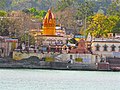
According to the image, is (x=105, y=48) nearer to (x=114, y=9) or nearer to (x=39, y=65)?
(x=39, y=65)

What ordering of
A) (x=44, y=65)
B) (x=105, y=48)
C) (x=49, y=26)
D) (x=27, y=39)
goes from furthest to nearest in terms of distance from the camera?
(x=49, y=26)
(x=27, y=39)
(x=105, y=48)
(x=44, y=65)

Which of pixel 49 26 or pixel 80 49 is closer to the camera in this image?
pixel 80 49

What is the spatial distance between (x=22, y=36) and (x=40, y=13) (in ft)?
100

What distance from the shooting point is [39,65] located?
69.2 m

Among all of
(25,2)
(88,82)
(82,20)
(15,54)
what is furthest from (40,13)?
(88,82)

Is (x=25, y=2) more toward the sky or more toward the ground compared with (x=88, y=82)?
more toward the sky

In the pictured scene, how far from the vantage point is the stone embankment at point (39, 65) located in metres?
68.1

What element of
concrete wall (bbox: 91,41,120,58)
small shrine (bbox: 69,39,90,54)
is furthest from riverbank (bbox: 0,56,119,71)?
concrete wall (bbox: 91,41,120,58)

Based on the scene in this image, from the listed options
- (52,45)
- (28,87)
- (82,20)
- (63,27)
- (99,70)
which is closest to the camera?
(28,87)

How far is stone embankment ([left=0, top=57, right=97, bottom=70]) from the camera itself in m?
68.1

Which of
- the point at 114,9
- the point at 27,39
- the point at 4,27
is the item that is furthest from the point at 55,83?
the point at 114,9

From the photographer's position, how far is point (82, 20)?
103375 millimetres

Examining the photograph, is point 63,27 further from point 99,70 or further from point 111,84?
point 111,84

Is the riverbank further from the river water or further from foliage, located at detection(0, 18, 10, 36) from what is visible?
the river water
